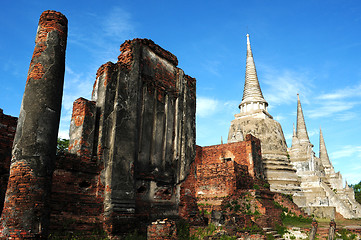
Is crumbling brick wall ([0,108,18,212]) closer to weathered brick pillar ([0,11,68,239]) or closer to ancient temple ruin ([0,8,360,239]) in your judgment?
ancient temple ruin ([0,8,360,239])

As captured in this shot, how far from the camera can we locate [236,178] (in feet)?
46.1

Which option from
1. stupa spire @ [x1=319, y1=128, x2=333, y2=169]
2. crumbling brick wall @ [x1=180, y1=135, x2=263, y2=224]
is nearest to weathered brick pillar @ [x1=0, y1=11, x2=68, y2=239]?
crumbling brick wall @ [x1=180, y1=135, x2=263, y2=224]

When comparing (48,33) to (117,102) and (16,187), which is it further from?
(16,187)

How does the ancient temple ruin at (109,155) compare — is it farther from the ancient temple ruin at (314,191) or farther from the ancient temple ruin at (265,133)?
the ancient temple ruin at (265,133)

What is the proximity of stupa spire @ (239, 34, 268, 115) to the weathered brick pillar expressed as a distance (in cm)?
2761

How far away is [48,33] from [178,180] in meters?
5.81

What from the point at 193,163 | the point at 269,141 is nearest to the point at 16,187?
the point at 193,163

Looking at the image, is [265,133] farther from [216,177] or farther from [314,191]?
[216,177]

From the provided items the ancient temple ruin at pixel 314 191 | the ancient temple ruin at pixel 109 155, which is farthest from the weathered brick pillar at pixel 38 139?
the ancient temple ruin at pixel 314 191

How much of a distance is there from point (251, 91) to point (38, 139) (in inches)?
1186

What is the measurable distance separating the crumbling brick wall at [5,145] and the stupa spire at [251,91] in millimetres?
27464

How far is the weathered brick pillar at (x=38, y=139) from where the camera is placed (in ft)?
18.4

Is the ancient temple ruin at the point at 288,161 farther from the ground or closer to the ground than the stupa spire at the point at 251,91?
closer to the ground

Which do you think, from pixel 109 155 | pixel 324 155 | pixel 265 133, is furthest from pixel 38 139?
pixel 324 155
